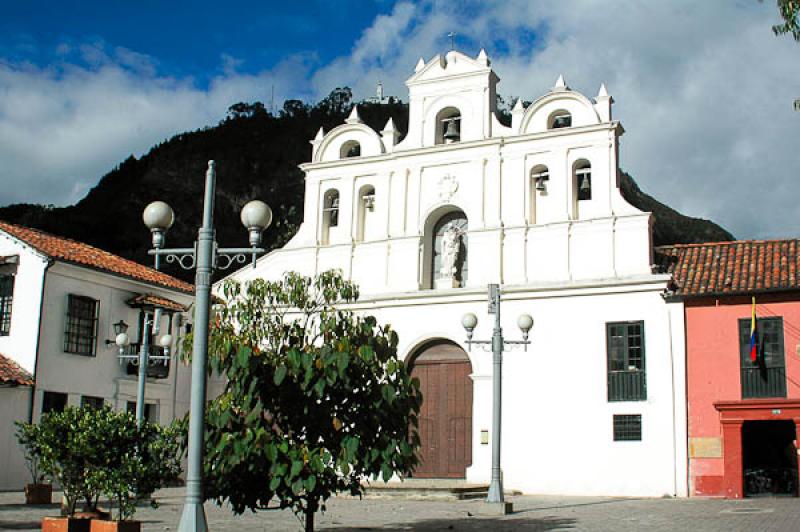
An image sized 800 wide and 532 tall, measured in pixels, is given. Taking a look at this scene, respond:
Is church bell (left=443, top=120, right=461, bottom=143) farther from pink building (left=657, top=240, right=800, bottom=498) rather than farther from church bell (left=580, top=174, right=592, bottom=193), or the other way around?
pink building (left=657, top=240, right=800, bottom=498)

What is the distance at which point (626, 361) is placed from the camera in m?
26.5

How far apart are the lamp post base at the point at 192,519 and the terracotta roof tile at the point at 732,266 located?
17939 mm

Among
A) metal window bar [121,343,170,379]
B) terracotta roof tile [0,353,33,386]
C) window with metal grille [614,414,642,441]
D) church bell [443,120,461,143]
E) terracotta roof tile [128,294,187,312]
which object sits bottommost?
window with metal grille [614,414,642,441]

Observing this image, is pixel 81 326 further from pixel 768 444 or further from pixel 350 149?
pixel 768 444

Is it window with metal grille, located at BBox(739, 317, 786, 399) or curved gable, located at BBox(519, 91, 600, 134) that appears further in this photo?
curved gable, located at BBox(519, 91, 600, 134)

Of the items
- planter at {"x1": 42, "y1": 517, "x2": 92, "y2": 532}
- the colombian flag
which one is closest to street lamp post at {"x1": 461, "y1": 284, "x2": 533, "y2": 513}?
the colombian flag

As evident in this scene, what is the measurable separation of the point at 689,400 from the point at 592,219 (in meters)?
5.78

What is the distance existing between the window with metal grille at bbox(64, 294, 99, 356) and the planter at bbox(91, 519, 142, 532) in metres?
16.3

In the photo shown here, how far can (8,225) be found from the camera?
29016mm

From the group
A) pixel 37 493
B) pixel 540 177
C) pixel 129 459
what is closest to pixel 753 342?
pixel 540 177

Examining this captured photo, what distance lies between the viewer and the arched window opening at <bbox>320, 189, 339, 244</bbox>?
32125 millimetres

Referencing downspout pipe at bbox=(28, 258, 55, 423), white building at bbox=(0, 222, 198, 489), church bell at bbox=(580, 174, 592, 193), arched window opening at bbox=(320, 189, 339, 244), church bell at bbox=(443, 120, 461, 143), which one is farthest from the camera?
arched window opening at bbox=(320, 189, 339, 244)

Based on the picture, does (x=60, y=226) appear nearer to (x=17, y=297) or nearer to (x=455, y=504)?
(x=17, y=297)

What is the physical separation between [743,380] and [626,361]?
3091mm
